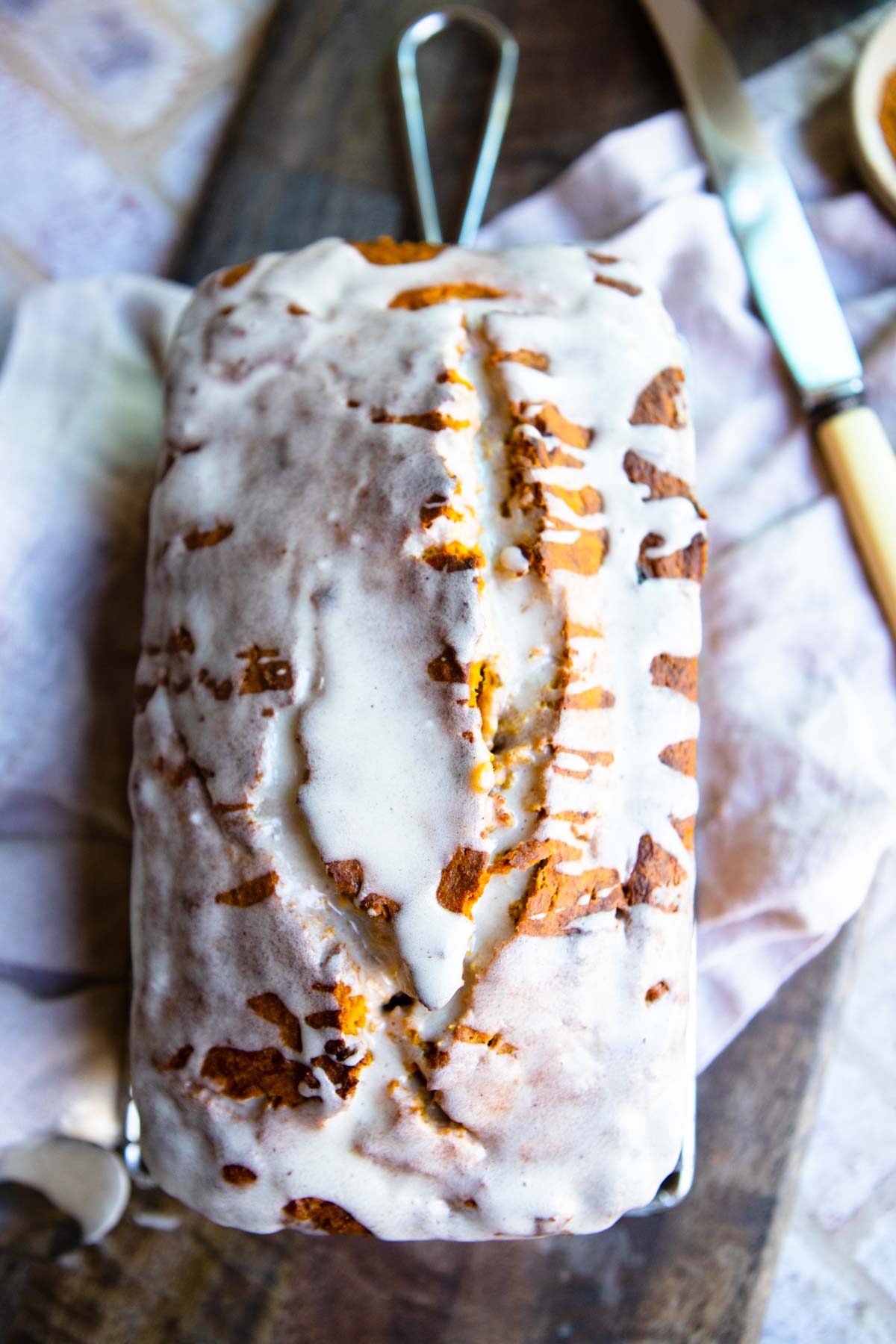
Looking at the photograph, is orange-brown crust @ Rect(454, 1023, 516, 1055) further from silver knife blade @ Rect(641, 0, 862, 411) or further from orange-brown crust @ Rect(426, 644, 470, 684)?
silver knife blade @ Rect(641, 0, 862, 411)

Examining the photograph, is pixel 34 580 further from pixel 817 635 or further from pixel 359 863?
pixel 817 635

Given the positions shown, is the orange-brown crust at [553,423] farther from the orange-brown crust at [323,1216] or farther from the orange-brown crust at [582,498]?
the orange-brown crust at [323,1216]

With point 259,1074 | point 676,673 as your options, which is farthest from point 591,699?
point 259,1074

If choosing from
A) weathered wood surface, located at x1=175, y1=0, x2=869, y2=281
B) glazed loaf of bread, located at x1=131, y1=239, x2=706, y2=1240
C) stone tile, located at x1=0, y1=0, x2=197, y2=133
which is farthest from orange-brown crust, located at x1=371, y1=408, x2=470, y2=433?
stone tile, located at x1=0, y1=0, x2=197, y2=133

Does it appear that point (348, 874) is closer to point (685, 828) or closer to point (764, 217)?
point (685, 828)

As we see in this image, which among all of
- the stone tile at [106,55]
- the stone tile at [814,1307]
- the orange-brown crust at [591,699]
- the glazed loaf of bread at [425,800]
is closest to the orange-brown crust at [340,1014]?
the glazed loaf of bread at [425,800]

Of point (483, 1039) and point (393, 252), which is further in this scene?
point (393, 252)

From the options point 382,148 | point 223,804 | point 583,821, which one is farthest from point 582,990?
point 382,148
